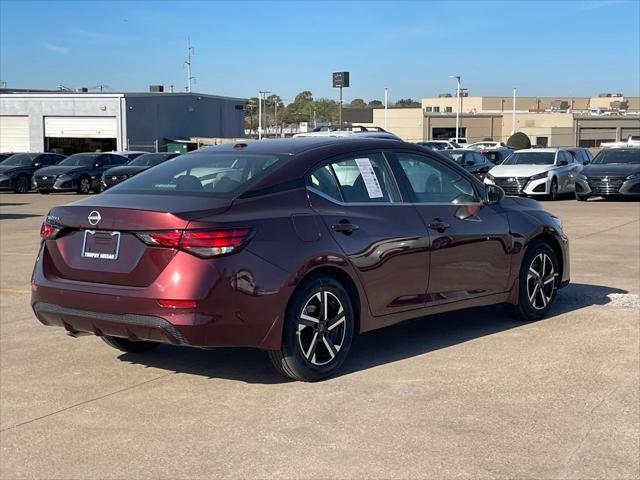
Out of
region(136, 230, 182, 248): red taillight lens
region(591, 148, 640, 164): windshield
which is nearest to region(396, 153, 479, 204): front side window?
region(136, 230, 182, 248): red taillight lens

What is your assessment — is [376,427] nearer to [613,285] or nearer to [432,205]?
[432,205]

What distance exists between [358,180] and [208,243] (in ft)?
4.92

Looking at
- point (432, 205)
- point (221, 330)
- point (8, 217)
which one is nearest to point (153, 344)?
point (221, 330)

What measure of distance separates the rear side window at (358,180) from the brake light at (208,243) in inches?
36.8

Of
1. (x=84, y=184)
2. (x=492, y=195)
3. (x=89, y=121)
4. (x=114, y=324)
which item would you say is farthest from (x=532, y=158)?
(x=89, y=121)

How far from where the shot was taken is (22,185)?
110ft

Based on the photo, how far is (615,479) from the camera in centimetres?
426

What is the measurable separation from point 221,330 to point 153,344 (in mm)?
1711

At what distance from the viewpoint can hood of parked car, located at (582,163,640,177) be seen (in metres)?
24.7

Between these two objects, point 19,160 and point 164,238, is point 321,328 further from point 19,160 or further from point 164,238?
point 19,160

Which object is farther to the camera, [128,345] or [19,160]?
[19,160]

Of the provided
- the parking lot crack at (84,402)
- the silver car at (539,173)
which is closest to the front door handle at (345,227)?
the parking lot crack at (84,402)

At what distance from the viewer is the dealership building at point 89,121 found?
5303 centimetres

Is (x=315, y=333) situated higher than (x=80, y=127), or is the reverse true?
(x=80, y=127)
